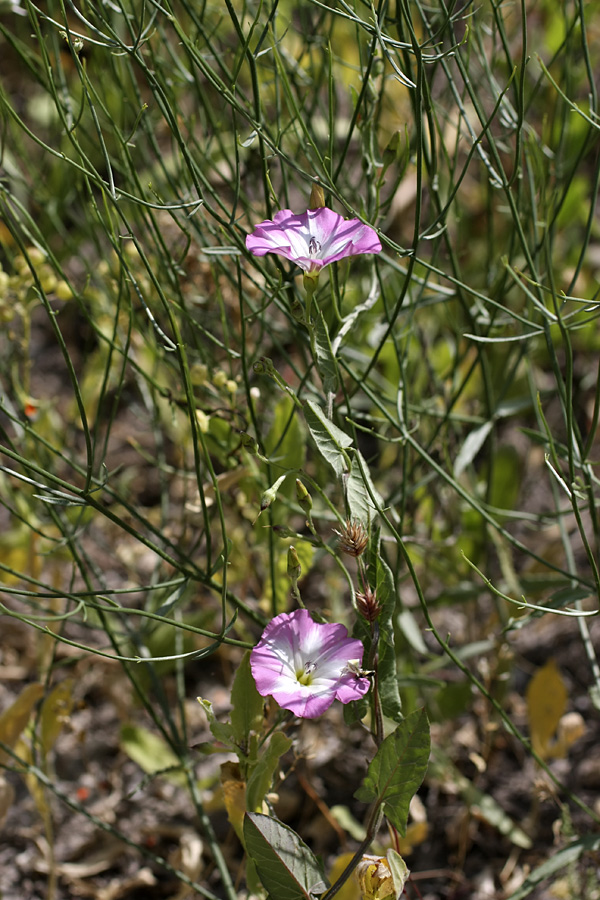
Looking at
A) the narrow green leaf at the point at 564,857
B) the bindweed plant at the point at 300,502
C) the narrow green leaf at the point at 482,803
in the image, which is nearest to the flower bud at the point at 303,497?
the bindweed plant at the point at 300,502

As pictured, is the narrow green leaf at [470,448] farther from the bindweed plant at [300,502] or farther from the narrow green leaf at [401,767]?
the narrow green leaf at [401,767]

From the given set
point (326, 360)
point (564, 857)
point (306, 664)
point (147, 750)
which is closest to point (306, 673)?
point (306, 664)

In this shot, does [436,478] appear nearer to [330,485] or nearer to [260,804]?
[330,485]

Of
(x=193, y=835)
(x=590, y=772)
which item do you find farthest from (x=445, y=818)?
(x=193, y=835)

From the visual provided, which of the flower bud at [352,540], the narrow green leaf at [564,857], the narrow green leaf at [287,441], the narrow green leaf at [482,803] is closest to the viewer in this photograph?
the flower bud at [352,540]

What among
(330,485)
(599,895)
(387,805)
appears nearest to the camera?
(387,805)

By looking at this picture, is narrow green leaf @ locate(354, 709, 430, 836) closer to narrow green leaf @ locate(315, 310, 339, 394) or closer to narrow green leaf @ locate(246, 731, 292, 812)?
narrow green leaf @ locate(246, 731, 292, 812)

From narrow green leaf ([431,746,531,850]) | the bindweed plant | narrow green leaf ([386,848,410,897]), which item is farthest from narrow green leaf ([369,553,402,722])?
narrow green leaf ([431,746,531,850])

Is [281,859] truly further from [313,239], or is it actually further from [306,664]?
[313,239]
